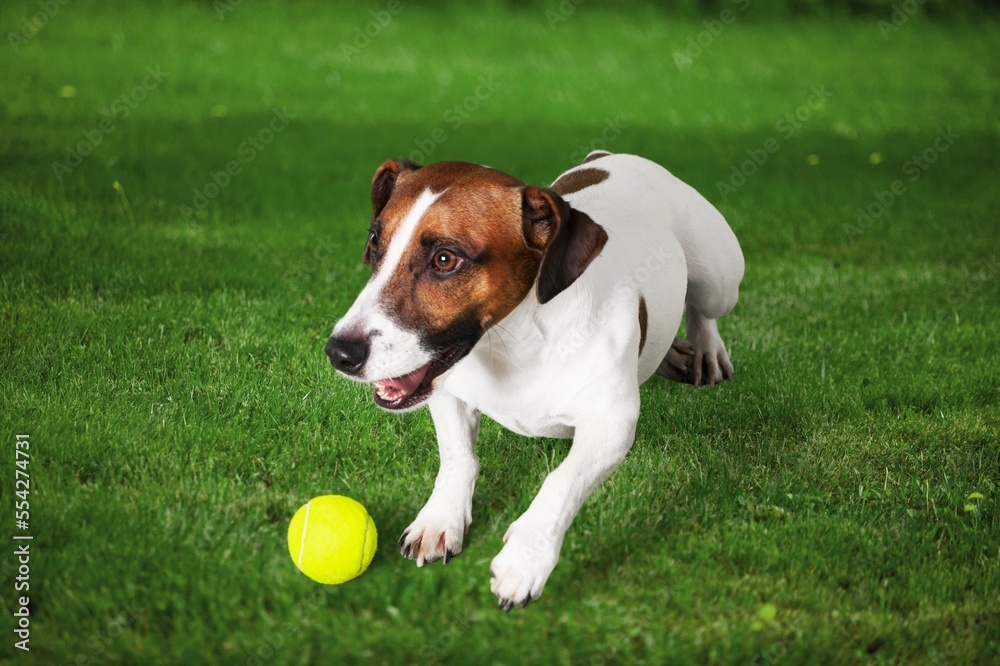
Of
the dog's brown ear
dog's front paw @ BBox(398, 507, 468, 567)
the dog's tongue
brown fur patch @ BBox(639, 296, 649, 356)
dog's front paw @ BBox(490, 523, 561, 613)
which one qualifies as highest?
the dog's brown ear

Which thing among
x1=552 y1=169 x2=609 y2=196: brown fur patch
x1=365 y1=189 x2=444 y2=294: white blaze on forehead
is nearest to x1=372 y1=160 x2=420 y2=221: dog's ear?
x1=365 y1=189 x2=444 y2=294: white blaze on forehead

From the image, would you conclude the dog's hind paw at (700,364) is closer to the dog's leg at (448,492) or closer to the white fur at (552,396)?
the white fur at (552,396)

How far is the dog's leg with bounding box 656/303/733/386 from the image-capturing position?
5.11m

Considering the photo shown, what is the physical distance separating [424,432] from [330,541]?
3.73 feet

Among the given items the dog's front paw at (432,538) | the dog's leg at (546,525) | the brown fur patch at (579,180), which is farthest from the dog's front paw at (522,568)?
the brown fur patch at (579,180)

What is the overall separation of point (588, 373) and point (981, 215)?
630 centimetres

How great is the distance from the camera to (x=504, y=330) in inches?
140

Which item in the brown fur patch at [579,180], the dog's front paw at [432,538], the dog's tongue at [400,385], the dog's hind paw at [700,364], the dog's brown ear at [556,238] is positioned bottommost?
the dog's hind paw at [700,364]

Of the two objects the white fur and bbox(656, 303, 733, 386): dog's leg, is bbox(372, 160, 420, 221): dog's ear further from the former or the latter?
bbox(656, 303, 733, 386): dog's leg

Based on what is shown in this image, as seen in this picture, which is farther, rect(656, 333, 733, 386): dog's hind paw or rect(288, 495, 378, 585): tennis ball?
→ rect(656, 333, 733, 386): dog's hind paw

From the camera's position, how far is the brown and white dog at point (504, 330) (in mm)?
3234

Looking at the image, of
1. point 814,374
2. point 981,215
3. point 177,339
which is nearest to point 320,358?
point 177,339

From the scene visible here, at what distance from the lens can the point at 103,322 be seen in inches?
204

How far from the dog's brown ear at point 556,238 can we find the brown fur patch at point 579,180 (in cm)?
108
